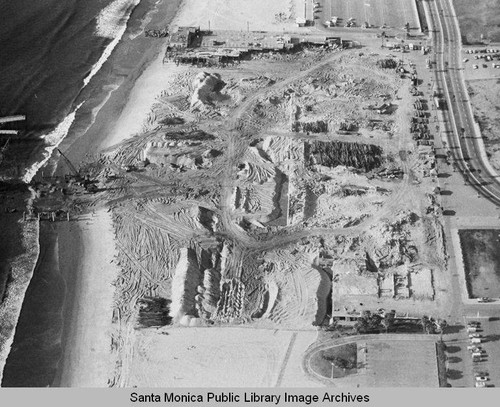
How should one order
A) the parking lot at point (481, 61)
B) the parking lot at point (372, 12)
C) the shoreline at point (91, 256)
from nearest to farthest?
the shoreline at point (91, 256) < the parking lot at point (481, 61) < the parking lot at point (372, 12)

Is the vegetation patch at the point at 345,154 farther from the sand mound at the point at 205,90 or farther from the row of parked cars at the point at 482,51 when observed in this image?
the row of parked cars at the point at 482,51

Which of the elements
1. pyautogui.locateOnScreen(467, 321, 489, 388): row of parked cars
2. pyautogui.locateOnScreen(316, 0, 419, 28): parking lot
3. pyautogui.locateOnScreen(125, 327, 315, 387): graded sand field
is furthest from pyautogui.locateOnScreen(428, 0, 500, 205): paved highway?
pyautogui.locateOnScreen(125, 327, 315, 387): graded sand field

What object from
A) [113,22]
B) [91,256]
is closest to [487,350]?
[91,256]

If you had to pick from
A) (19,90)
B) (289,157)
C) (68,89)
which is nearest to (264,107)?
(289,157)

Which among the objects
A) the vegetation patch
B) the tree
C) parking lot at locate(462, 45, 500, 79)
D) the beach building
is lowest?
the tree

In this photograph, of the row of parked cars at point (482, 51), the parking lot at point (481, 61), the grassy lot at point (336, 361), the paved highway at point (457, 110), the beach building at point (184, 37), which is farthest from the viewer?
the beach building at point (184, 37)

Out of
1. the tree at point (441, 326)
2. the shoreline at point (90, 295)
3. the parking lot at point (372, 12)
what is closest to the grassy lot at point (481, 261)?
the tree at point (441, 326)

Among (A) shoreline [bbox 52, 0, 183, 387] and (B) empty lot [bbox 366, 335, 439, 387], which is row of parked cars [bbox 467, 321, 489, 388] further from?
(A) shoreline [bbox 52, 0, 183, 387]

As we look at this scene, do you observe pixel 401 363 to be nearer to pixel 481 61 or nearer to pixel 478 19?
pixel 481 61
